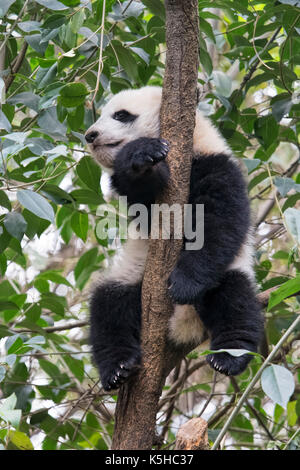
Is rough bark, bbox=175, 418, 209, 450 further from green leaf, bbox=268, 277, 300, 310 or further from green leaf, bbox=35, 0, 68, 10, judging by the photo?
green leaf, bbox=35, 0, 68, 10

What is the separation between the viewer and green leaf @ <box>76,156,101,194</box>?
11.8ft

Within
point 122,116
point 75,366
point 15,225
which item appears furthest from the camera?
point 75,366

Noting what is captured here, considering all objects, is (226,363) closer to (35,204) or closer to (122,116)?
(35,204)

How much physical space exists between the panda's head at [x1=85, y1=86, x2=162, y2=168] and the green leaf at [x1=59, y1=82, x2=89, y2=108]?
0.34 meters

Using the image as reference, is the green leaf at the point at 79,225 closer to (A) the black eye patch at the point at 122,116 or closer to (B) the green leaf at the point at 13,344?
→ (A) the black eye patch at the point at 122,116

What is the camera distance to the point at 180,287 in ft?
9.79

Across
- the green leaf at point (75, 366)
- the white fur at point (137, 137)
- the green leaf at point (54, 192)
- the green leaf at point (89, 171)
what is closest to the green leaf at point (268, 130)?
the white fur at point (137, 137)

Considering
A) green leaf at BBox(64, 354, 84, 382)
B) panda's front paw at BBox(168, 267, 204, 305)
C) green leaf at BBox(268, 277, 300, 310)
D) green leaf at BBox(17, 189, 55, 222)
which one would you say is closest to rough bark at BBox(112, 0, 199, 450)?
panda's front paw at BBox(168, 267, 204, 305)

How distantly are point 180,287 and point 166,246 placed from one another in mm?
210

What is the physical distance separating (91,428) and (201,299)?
1584 mm

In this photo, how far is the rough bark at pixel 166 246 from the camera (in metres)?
2.92

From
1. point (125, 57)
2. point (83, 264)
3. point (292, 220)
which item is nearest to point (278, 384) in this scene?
point (292, 220)

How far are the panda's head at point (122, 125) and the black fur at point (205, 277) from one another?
0.23 m

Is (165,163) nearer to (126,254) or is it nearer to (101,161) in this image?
(101,161)
